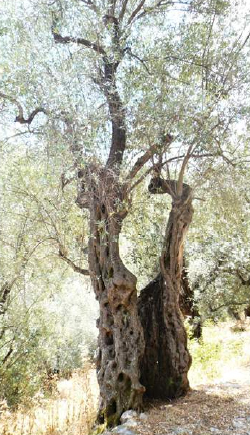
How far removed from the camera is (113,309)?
664cm

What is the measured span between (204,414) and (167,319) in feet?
6.13

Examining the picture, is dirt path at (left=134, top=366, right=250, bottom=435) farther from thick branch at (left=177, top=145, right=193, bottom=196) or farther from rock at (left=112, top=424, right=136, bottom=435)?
thick branch at (left=177, top=145, right=193, bottom=196)

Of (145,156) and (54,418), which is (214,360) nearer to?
(54,418)

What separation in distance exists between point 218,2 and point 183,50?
1129mm

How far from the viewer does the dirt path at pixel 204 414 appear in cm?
529

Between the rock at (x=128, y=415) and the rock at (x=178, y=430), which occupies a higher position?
the rock at (x=128, y=415)

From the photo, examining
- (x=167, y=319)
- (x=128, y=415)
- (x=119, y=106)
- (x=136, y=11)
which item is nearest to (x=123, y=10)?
(x=136, y=11)

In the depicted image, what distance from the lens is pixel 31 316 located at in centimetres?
890

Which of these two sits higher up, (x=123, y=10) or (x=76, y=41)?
(x=123, y=10)

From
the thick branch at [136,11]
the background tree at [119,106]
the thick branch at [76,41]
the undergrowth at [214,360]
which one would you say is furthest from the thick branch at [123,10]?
the undergrowth at [214,360]

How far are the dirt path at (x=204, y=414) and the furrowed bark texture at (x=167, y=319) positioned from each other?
44 cm

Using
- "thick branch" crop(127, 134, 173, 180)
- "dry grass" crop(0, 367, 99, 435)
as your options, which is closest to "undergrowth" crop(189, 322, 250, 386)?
"dry grass" crop(0, 367, 99, 435)

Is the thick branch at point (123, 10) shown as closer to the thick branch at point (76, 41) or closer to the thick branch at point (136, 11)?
the thick branch at point (136, 11)

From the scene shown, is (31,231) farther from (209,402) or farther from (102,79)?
(209,402)
